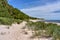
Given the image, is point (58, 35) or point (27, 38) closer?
point (58, 35)

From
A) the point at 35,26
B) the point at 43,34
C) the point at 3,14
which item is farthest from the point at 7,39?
the point at 3,14

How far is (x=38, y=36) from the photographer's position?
43.0ft

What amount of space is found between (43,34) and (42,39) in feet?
4.77

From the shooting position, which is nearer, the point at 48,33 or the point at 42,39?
the point at 42,39

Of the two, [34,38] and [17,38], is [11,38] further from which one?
[34,38]

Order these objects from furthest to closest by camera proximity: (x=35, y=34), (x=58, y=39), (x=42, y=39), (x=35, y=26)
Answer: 1. (x=35, y=26)
2. (x=35, y=34)
3. (x=42, y=39)
4. (x=58, y=39)

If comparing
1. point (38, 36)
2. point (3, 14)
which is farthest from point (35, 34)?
point (3, 14)

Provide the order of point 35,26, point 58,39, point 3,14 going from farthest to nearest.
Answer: point 3,14 → point 35,26 → point 58,39

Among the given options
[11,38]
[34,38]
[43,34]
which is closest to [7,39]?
[11,38]

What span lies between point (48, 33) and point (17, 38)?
205cm

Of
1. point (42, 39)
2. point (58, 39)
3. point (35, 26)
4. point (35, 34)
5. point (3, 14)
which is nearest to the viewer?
point (58, 39)

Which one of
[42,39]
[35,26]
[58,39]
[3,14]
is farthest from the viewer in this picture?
[3,14]

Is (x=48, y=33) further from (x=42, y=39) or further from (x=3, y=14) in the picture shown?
(x=3, y=14)

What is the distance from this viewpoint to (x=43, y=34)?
13.8m
